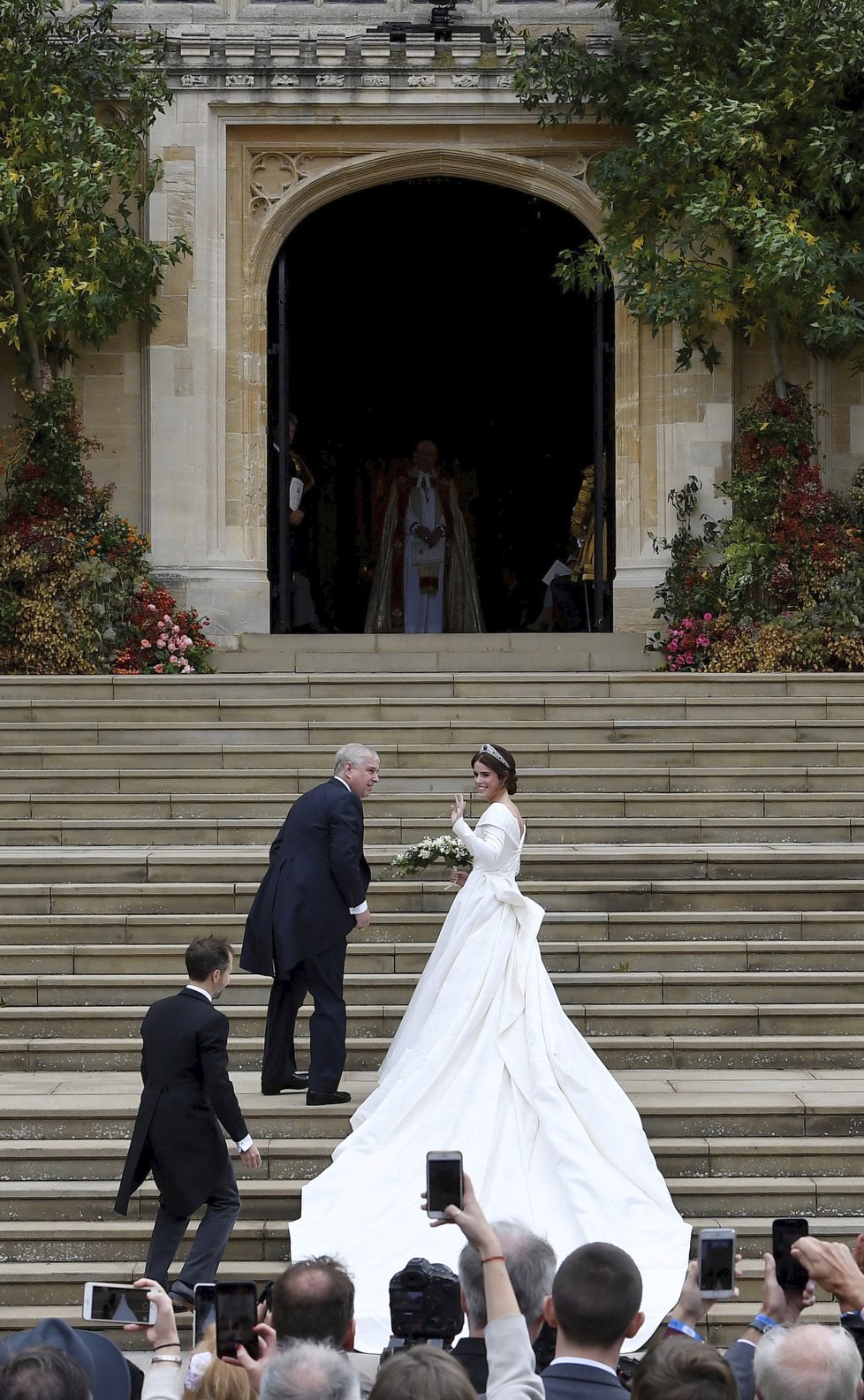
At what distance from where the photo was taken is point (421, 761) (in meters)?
11.2

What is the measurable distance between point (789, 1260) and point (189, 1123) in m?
3.14

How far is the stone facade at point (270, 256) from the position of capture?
46.5 feet

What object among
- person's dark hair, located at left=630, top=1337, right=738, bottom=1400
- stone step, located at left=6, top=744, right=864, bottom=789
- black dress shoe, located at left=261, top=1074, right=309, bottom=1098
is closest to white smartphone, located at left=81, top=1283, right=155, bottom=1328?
person's dark hair, located at left=630, top=1337, right=738, bottom=1400

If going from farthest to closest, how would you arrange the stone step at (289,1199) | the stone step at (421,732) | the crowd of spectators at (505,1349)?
the stone step at (421,732), the stone step at (289,1199), the crowd of spectators at (505,1349)

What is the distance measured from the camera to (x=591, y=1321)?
318 cm

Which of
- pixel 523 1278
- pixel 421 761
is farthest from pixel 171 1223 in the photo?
pixel 421 761

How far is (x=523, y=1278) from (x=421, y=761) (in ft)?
24.9

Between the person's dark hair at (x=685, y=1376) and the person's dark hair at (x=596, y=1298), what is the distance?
16cm

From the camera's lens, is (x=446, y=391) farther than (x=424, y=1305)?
Yes

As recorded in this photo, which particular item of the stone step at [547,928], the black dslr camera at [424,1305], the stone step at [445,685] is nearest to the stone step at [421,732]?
the stone step at [445,685]

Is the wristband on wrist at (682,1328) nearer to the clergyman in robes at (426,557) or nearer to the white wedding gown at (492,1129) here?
the white wedding gown at (492,1129)

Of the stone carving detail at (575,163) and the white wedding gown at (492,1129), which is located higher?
the stone carving detail at (575,163)

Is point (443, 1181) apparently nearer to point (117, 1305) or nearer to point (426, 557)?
point (117, 1305)

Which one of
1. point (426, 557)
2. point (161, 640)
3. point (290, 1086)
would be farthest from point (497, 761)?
point (426, 557)
